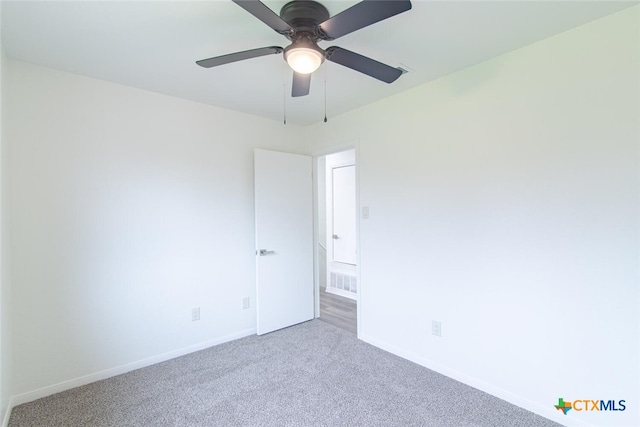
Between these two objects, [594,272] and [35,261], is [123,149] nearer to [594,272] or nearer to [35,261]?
[35,261]

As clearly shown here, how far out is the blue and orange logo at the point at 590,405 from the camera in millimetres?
1708

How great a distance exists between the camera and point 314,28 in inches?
58.7

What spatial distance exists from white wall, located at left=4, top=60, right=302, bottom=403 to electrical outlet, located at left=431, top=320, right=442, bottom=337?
6.26 ft

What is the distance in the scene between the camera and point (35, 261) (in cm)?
217

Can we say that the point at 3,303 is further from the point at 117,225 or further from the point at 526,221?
the point at 526,221

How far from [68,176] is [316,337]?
105 inches

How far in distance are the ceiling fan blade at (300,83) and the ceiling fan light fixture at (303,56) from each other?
0.16 m

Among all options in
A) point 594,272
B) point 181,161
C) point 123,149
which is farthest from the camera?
point 181,161

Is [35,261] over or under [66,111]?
under

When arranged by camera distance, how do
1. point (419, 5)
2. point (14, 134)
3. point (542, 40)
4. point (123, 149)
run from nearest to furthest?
point (419, 5) → point (542, 40) → point (14, 134) → point (123, 149)

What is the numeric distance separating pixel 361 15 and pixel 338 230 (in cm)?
387

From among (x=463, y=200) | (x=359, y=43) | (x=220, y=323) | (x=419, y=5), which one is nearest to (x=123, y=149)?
(x=220, y=323)

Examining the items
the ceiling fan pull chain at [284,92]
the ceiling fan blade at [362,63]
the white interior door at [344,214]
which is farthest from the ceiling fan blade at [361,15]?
the white interior door at [344,214]

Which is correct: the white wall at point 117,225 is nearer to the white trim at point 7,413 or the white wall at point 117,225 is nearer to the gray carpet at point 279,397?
the white trim at point 7,413
